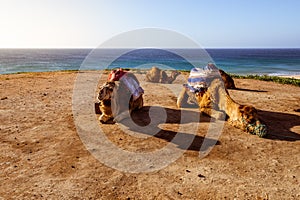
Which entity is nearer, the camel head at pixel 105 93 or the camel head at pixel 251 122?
the camel head at pixel 251 122

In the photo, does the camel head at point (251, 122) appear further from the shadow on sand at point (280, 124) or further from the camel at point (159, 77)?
the camel at point (159, 77)

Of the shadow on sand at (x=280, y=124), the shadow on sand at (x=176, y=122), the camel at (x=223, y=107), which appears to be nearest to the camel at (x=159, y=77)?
the camel at (x=223, y=107)

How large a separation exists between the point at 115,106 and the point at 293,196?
6.68 meters

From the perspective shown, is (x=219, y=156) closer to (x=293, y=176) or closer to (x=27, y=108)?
(x=293, y=176)

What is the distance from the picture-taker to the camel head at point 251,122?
30.0ft

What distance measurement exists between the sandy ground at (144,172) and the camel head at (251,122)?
0.82 feet

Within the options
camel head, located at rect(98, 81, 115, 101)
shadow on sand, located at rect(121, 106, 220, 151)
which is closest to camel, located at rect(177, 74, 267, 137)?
shadow on sand, located at rect(121, 106, 220, 151)

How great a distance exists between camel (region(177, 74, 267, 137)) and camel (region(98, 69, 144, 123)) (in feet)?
9.69

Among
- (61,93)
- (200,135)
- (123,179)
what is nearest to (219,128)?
(200,135)

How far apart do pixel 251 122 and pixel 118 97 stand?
5.22 meters

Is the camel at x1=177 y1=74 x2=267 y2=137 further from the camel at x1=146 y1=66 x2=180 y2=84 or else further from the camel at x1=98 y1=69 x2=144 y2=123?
the camel at x1=146 y1=66 x2=180 y2=84

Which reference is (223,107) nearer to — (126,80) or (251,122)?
(251,122)

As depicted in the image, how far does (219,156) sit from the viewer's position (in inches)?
304

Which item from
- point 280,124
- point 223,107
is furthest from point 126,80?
point 280,124
